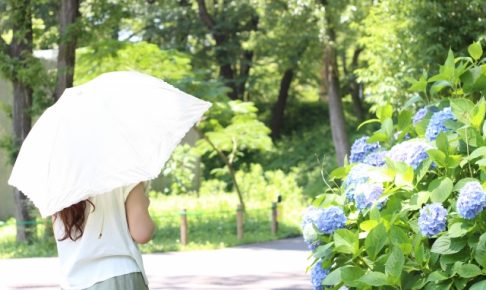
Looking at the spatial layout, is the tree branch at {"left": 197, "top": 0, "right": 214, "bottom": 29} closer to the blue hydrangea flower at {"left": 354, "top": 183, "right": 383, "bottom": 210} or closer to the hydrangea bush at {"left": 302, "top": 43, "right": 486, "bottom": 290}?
the hydrangea bush at {"left": 302, "top": 43, "right": 486, "bottom": 290}

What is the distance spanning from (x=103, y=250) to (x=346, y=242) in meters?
1.05

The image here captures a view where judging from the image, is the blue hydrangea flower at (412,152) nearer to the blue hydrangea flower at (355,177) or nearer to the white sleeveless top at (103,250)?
the blue hydrangea flower at (355,177)

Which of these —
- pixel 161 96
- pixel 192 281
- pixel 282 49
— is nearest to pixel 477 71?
pixel 161 96

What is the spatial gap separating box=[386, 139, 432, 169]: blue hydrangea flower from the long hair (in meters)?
1.41

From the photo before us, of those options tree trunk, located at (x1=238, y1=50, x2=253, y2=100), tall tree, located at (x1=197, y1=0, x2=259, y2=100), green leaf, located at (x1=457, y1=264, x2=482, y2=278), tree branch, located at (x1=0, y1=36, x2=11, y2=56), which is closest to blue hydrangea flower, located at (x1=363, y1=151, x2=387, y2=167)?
green leaf, located at (x1=457, y1=264, x2=482, y2=278)

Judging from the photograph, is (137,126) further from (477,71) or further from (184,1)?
(184,1)

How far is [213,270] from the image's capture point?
1443 centimetres

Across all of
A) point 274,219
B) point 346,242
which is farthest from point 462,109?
point 274,219

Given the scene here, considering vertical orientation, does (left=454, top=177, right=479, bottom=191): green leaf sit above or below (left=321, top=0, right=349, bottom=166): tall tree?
below

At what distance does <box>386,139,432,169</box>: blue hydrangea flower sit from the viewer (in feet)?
14.0

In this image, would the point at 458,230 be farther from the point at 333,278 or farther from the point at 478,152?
the point at 333,278

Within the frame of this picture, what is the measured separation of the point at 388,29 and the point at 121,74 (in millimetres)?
16274

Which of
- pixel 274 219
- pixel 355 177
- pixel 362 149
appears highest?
pixel 362 149

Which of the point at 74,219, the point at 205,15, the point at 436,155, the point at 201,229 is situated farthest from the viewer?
the point at 205,15
